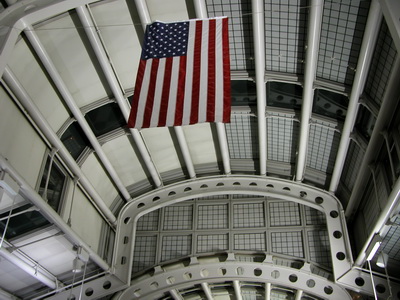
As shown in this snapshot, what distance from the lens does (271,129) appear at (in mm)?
11805

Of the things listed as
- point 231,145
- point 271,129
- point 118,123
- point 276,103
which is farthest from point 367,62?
point 118,123

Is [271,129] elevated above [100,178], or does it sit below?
above

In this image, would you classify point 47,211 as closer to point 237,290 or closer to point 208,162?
point 208,162

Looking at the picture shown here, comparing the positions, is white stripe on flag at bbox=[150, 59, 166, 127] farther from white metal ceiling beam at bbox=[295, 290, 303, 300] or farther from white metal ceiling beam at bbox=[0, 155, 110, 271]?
white metal ceiling beam at bbox=[295, 290, 303, 300]

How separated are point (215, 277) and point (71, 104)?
637 cm

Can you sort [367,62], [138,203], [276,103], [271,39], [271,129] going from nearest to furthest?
[367,62] → [271,39] → [276,103] → [271,129] → [138,203]

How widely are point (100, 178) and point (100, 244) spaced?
1.83m

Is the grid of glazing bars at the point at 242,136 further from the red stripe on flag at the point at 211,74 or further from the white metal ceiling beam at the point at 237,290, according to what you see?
the red stripe on flag at the point at 211,74

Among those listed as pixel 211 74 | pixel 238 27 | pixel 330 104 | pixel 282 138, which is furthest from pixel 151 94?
pixel 282 138

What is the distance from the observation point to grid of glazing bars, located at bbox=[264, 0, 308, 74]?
877 centimetres

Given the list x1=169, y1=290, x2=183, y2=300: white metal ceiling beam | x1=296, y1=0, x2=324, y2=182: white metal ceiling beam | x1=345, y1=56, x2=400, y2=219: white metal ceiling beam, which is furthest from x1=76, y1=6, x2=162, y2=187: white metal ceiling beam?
x1=345, y1=56, x2=400, y2=219: white metal ceiling beam

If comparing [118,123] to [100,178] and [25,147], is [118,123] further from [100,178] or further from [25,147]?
[25,147]

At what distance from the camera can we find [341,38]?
877 centimetres

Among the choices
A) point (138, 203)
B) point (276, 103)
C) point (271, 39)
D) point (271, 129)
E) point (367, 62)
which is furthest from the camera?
point (138, 203)
